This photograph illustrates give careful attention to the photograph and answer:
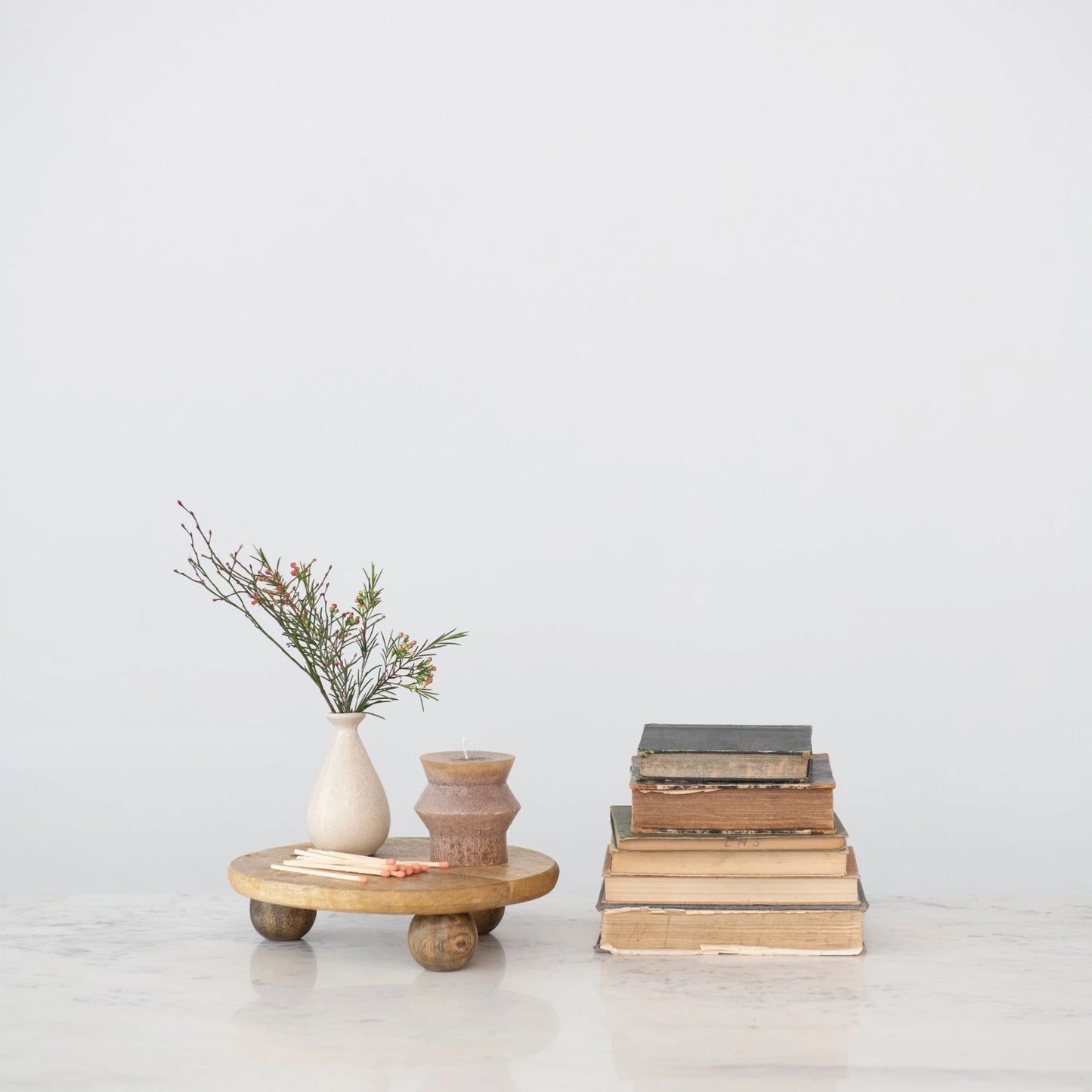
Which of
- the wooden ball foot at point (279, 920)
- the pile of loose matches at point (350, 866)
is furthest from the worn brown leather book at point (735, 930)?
the wooden ball foot at point (279, 920)

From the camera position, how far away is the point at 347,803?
2109 mm

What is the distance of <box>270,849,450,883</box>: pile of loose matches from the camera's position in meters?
1.99

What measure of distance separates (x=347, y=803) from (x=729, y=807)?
1.73 feet

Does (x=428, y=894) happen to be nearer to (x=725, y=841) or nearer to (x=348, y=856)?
(x=348, y=856)

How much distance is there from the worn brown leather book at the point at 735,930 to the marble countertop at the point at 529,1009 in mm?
24

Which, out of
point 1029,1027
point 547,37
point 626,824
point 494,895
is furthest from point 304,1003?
point 547,37

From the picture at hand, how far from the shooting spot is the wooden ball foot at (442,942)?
1.95 meters

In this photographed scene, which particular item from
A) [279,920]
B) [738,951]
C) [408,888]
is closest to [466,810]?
[408,888]

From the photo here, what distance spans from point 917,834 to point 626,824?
1.74m

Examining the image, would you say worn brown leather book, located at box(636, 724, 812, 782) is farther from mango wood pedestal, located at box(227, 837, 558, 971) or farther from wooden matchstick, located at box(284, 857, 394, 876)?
wooden matchstick, located at box(284, 857, 394, 876)

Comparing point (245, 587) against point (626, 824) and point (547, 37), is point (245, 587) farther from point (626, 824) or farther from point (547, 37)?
point (547, 37)

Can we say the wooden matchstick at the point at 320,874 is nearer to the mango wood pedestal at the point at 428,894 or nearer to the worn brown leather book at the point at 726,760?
the mango wood pedestal at the point at 428,894

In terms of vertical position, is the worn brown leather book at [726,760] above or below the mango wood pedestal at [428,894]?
above

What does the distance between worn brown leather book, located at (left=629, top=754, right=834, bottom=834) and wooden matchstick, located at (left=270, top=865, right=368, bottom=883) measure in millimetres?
380
